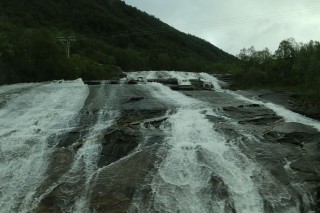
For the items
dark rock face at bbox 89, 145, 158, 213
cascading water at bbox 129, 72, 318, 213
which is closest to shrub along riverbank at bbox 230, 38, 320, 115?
cascading water at bbox 129, 72, 318, 213

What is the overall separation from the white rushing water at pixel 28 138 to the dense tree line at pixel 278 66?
88.4 ft

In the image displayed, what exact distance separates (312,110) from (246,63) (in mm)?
29695

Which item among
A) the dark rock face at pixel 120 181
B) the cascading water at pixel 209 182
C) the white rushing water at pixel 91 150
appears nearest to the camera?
the dark rock face at pixel 120 181

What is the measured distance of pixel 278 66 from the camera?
57.4m

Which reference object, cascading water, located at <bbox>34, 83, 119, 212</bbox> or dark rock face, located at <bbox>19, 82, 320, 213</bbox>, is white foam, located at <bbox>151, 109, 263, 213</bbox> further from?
cascading water, located at <bbox>34, 83, 119, 212</bbox>

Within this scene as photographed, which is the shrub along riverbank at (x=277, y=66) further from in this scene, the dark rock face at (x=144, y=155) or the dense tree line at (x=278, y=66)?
the dark rock face at (x=144, y=155)

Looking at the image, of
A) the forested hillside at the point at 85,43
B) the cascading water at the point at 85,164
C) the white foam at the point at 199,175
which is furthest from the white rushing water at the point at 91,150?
the forested hillside at the point at 85,43

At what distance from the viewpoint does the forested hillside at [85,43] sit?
5284 centimetres

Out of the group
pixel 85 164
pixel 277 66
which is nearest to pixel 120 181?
pixel 85 164

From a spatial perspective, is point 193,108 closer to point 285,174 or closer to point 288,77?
point 285,174

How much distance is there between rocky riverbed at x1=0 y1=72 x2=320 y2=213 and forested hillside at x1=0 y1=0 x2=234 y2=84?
74.1ft

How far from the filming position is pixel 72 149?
2275 cm

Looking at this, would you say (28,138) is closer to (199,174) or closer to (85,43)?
(199,174)

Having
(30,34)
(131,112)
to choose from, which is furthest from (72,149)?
(30,34)
